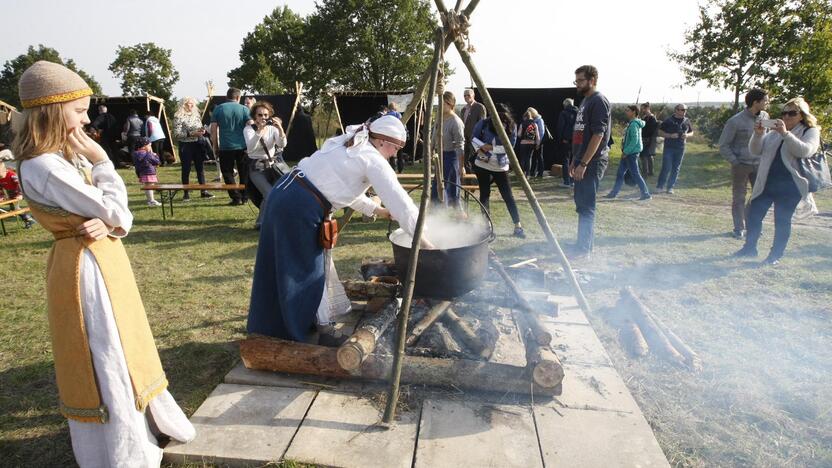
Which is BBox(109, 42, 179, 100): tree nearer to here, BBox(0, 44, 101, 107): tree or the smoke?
BBox(0, 44, 101, 107): tree

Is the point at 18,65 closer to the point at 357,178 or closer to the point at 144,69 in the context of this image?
the point at 144,69

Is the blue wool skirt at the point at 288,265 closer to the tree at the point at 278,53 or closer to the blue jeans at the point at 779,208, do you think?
the blue jeans at the point at 779,208

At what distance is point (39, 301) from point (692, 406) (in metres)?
5.46

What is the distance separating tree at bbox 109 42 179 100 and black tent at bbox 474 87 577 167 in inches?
1648

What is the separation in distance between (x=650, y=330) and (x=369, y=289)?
227 centimetres

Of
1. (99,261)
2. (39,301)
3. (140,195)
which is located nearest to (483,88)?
(99,261)

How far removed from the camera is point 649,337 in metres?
3.63

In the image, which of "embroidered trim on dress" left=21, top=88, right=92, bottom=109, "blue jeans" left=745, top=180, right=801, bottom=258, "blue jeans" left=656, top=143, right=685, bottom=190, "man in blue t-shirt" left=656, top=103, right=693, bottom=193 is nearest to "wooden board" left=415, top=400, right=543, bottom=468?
"embroidered trim on dress" left=21, top=88, right=92, bottom=109

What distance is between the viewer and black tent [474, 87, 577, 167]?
13.4 metres

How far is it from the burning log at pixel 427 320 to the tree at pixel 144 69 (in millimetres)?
49647

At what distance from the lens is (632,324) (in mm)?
3783

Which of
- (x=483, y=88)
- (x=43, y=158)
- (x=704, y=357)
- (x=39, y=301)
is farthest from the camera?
(x=39, y=301)

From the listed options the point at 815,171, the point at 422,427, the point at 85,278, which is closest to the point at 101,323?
the point at 85,278

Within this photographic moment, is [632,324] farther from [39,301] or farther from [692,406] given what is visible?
[39,301]
